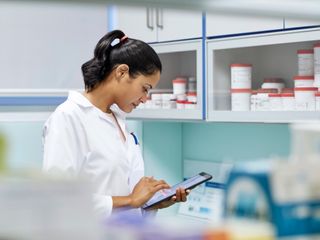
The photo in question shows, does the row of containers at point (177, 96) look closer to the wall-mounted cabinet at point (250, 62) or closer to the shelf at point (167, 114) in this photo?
the shelf at point (167, 114)

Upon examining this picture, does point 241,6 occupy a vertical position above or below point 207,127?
above

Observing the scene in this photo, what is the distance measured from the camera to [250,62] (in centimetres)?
244

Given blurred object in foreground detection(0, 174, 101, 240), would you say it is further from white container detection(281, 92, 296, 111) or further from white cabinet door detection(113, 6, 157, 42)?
white cabinet door detection(113, 6, 157, 42)

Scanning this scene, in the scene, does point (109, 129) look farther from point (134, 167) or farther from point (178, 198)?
point (178, 198)

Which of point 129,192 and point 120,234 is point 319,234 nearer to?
point 120,234

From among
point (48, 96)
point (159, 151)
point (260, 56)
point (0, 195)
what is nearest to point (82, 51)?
point (48, 96)

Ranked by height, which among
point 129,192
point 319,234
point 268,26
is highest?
point 268,26

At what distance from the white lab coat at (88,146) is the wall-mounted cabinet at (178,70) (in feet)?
1.59

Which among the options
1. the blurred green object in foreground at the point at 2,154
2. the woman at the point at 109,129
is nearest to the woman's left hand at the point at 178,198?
the woman at the point at 109,129

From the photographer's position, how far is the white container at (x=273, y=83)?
228 centimetres

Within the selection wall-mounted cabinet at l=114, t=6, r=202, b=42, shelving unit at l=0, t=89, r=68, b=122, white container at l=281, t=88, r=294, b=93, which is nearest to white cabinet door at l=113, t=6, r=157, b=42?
wall-mounted cabinet at l=114, t=6, r=202, b=42

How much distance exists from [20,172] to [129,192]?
1.62 meters

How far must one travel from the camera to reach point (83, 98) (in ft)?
6.61

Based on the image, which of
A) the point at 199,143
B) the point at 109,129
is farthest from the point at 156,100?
the point at 109,129
